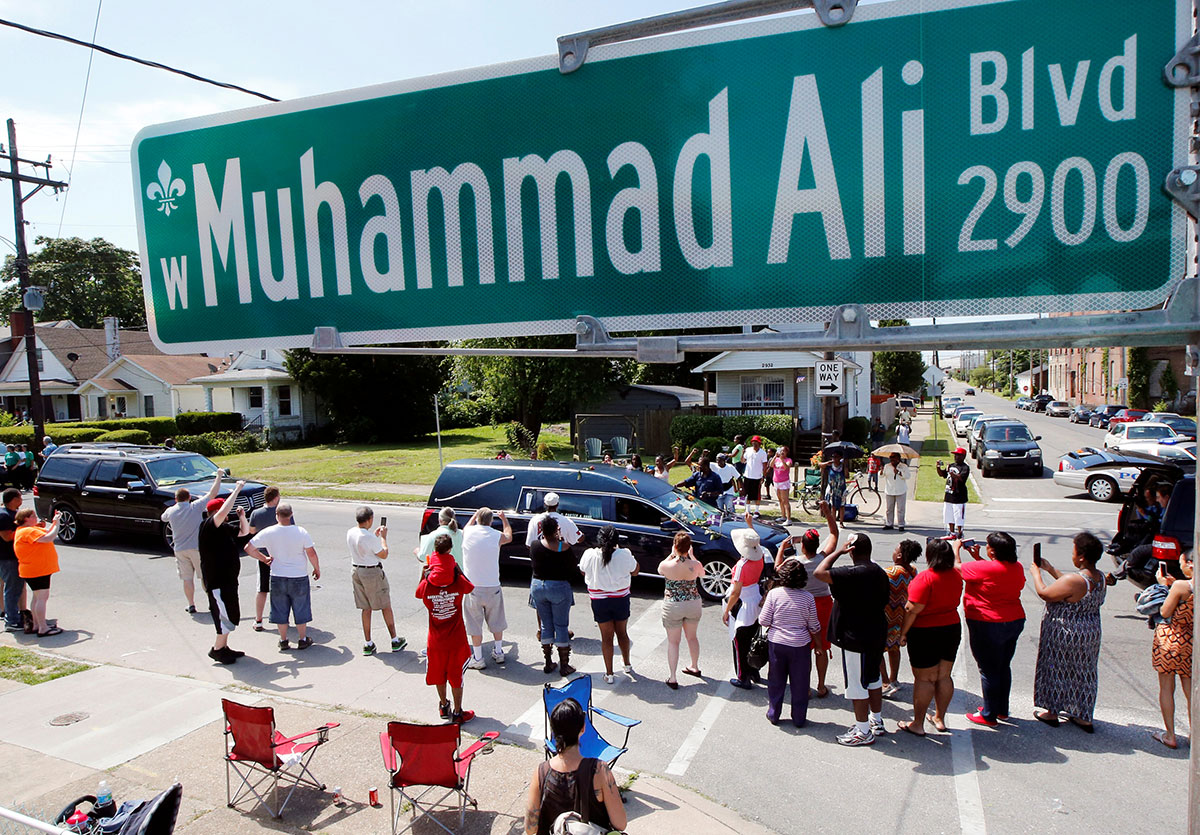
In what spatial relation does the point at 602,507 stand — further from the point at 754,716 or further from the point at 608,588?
the point at 754,716

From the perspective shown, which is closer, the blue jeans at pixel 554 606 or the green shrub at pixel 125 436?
the blue jeans at pixel 554 606

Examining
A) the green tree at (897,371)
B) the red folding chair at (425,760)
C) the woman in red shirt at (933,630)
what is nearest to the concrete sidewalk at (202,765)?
the red folding chair at (425,760)

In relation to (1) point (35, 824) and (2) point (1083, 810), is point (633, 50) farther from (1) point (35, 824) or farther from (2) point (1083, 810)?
(2) point (1083, 810)

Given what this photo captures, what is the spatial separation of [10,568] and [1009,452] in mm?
25242

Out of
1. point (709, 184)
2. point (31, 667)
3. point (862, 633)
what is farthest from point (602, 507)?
point (709, 184)

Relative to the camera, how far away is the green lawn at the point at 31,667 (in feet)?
26.9

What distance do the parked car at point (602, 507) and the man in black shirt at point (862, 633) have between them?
162 inches

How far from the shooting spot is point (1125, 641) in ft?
29.7

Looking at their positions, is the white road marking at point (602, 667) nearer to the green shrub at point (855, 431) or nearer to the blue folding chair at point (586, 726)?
the blue folding chair at point (586, 726)

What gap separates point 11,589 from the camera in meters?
10.1

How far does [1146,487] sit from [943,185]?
1177cm

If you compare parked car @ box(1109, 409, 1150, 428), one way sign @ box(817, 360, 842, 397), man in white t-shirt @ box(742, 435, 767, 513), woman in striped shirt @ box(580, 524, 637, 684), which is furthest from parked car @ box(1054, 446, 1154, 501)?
parked car @ box(1109, 409, 1150, 428)

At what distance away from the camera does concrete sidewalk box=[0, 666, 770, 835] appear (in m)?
5.36

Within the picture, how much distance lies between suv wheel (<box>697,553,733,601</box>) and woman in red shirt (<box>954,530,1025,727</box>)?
4.24 meters
